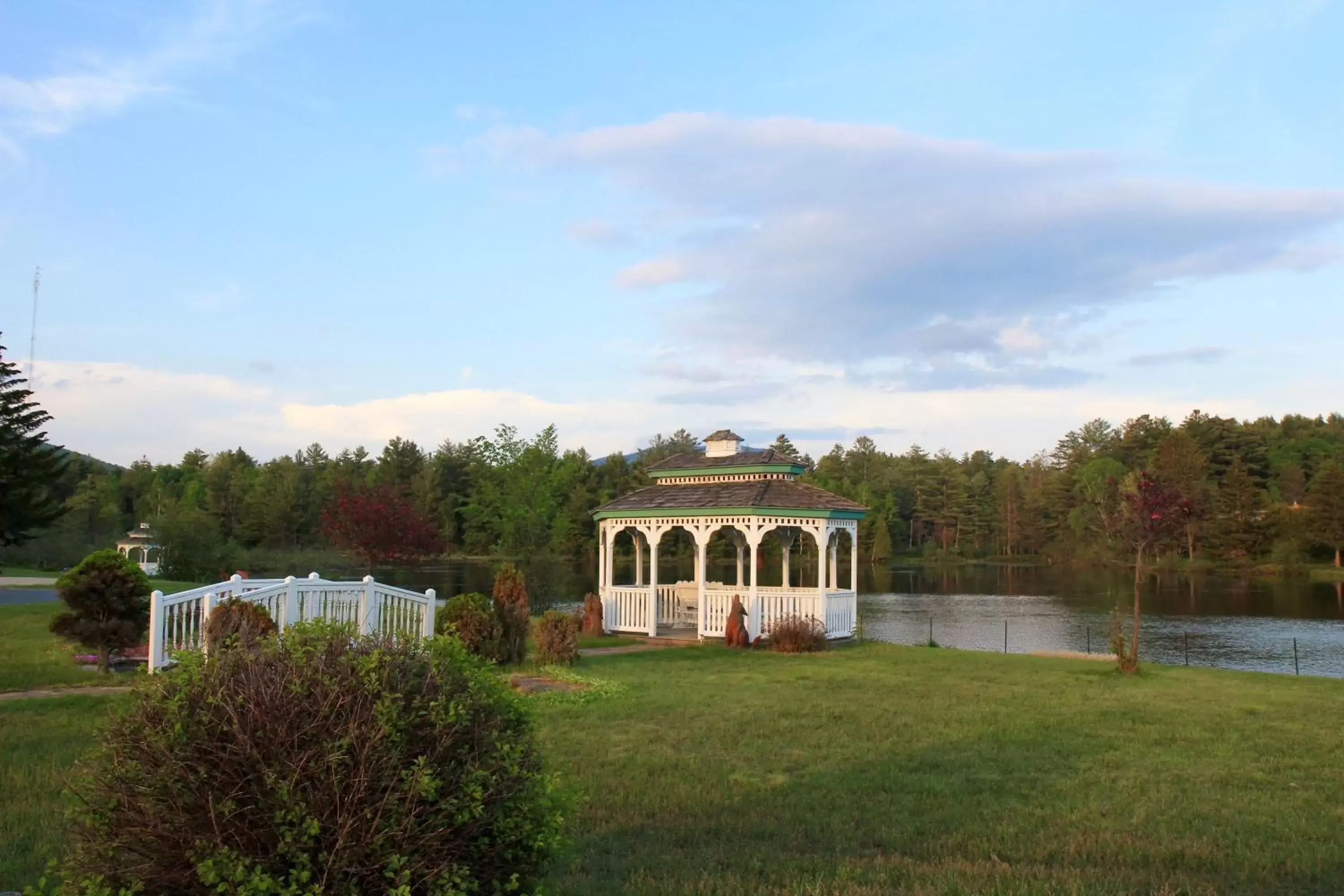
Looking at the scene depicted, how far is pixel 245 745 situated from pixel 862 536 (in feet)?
296

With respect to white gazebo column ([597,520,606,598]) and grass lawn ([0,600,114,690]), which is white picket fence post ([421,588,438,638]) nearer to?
grass lawn ([0,600,114,690])

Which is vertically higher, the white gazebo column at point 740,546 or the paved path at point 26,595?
the white gazebo column at point 740,546

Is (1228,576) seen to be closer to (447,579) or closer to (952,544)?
(952,544)

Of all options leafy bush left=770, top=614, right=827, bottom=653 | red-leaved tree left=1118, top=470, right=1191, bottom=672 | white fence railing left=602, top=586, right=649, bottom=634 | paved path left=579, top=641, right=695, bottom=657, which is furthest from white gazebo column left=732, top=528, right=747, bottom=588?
red-leaved tree left=1118, top=470, right=1191, bottom=672

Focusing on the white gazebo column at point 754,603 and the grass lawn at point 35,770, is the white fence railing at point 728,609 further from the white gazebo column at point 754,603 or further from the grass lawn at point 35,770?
the grass lawn at point 35,770

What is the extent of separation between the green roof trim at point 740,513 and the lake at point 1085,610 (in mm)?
4478

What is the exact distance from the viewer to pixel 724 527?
64.5ft

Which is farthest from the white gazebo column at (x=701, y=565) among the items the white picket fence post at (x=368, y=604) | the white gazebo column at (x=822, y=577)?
the white picket fence post at (x=368, y=604)

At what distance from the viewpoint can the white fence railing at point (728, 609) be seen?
1777 centimetres

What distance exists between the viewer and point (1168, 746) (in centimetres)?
851

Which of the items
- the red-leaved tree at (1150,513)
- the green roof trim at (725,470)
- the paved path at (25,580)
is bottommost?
the paved path at (25,580)

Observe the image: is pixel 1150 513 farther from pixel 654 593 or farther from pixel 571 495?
pixel 571 495

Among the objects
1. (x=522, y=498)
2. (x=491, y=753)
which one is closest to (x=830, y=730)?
(x=491, y=753)

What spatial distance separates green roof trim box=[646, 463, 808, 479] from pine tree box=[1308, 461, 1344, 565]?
176 feet
